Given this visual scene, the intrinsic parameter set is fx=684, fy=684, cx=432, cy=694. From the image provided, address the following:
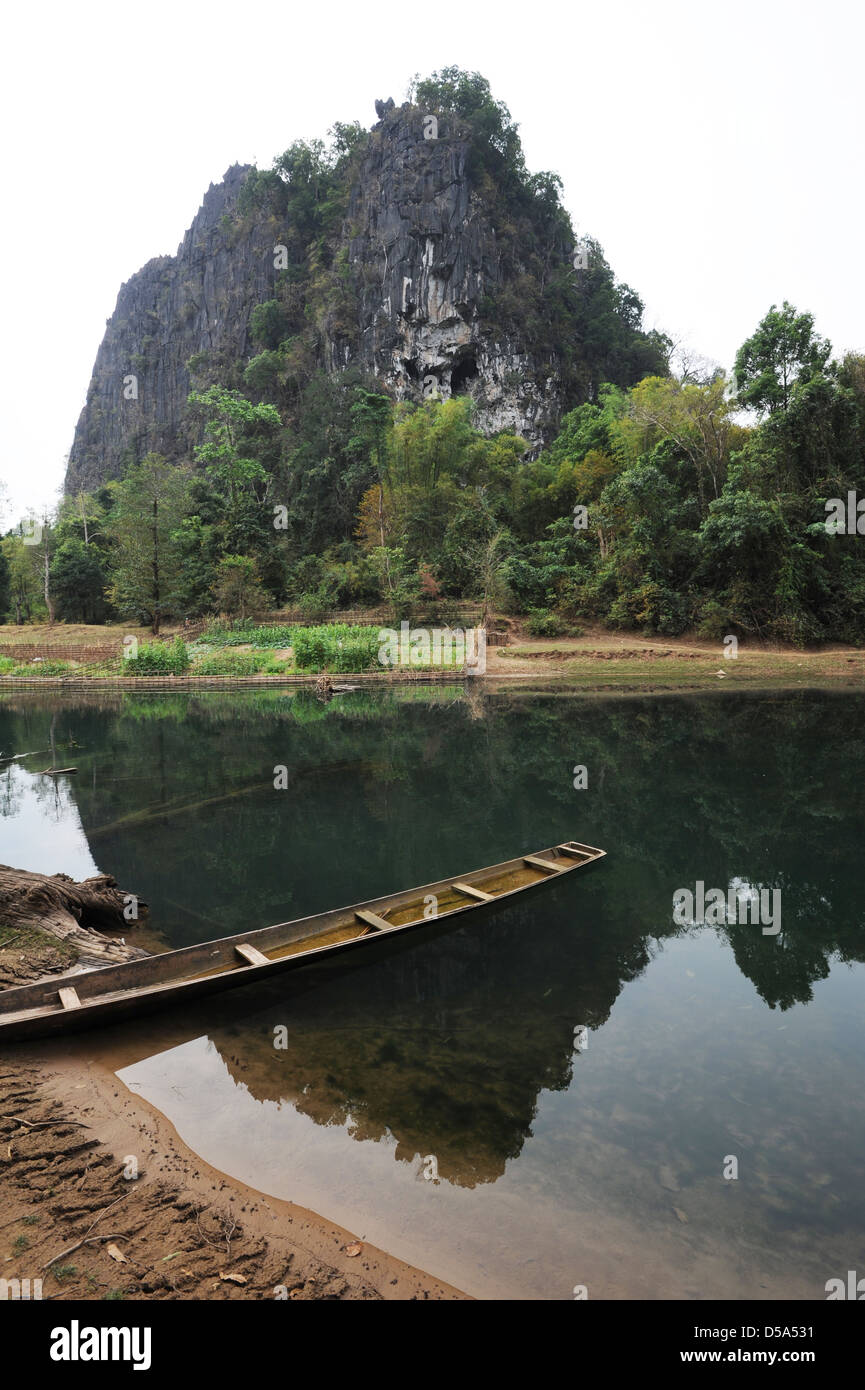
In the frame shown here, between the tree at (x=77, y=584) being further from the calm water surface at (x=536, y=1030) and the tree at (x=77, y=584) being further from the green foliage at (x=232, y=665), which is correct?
the calm water surface at (x=536, y=1030)

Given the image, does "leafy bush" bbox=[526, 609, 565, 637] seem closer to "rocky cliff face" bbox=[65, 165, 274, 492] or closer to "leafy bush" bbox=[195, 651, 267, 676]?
"leafy bush" bbox=[195, 651, 267, 676]

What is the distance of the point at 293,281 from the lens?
187 feet

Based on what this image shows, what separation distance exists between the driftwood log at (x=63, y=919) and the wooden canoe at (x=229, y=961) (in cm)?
45

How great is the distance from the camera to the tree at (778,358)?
82.2 ft

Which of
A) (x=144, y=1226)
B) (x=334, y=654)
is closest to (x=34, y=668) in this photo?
(x=334, y=654)

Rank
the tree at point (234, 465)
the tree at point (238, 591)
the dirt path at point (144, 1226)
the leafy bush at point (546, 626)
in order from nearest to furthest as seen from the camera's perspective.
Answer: the dirt path at point (144, 1226) → the leafy bush at point (546, 626) → the tree at point (238, 591) → the tree at point (234, 465)

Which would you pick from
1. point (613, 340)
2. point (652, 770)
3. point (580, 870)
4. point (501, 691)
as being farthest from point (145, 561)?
point (613, 340)

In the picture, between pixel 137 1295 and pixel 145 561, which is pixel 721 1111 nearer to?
pixel 137 1295

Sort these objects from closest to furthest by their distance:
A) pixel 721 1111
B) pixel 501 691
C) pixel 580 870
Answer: pixel 721 1111, pixel 580 870, pixel 501 691

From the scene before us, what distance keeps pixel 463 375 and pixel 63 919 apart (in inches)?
1881

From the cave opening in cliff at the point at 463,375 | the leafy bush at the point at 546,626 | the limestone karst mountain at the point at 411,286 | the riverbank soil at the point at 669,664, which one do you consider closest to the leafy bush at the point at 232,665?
the riverbank soil at the point at 669,664

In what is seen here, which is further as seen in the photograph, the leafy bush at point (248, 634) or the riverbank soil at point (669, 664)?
the leafy bush at point (248, 634)
